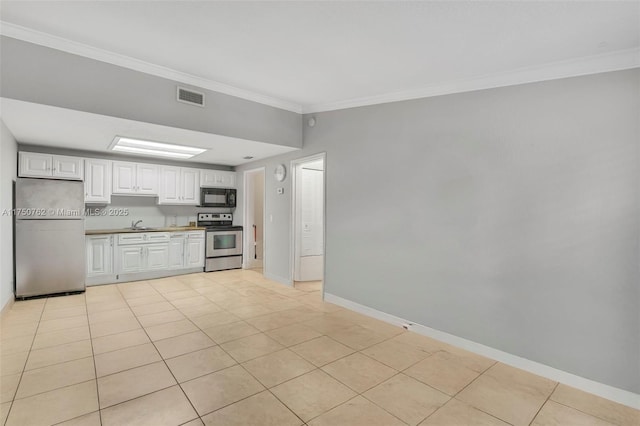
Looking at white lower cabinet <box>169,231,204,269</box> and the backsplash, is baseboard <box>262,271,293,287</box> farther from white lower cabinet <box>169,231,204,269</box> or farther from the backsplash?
the backsplash

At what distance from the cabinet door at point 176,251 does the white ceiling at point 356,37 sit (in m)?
3.41

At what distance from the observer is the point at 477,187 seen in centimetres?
288

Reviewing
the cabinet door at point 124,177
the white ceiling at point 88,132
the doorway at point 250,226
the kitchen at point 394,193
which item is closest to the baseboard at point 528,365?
the kitchen at point 394,193

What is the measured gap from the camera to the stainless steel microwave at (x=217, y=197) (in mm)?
6305

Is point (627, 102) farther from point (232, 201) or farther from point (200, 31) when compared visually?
point (232, 201)

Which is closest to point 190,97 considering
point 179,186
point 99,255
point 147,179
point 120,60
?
point 120,60

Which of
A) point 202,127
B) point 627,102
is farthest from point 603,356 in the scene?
point 202,127

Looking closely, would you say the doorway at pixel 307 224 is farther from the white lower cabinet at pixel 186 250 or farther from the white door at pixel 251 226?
the white lower cabinet at pixel 186 250

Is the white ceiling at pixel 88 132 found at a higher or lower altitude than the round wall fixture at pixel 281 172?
higher

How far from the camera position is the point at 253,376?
7.91 feet

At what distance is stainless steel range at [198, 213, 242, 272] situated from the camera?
6.15m

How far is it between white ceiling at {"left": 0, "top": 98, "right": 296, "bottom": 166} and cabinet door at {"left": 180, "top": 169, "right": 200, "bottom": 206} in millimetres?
1249

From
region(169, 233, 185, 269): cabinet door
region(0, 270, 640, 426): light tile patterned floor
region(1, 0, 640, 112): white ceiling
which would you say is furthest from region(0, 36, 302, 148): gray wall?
region(169, 233, 185, 269): cabinet door

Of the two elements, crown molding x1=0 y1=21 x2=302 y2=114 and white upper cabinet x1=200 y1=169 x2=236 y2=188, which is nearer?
crown molding x1=0 y1=21 x2=302 y2=114
